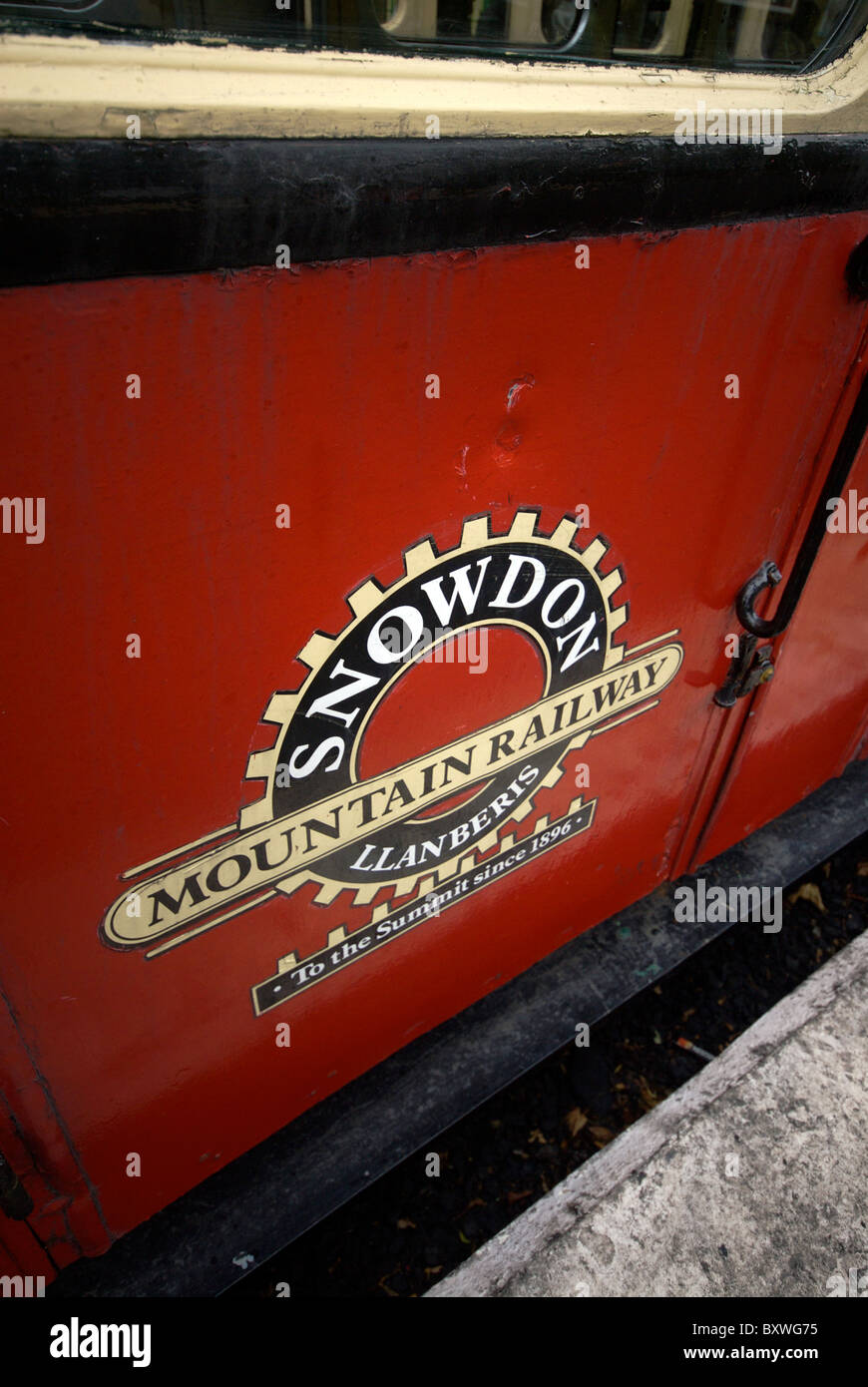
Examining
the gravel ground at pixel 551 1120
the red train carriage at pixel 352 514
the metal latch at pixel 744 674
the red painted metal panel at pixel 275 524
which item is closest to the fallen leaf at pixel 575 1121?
the gravel ground at pixel 551 1120

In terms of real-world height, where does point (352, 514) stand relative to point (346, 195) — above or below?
below

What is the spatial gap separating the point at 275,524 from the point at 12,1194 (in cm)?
103

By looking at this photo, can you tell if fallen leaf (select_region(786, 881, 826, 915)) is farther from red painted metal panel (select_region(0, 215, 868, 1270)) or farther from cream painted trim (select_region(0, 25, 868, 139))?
cream painted trim (select_region(0, 25, 868, 139))

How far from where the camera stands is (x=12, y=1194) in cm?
115

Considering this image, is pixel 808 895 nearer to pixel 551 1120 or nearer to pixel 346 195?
pixel 551 1120

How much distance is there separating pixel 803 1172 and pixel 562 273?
1559 millimetres

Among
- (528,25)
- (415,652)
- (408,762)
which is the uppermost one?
(528,25)

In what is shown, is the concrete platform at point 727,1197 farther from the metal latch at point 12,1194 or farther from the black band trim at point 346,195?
the black band trim at point 346,195

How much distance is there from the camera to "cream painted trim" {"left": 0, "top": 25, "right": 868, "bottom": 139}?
59cm

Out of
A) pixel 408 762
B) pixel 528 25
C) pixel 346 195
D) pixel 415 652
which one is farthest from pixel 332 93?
pixel 408 762

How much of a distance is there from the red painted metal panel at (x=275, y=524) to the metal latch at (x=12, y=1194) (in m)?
0.07

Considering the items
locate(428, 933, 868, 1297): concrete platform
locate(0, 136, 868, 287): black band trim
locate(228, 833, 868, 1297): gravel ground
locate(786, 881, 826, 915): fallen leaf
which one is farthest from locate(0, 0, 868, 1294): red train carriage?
locate(786, 881, 826, 915): fallen leaf

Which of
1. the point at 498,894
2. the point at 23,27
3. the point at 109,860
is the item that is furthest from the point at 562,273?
the point at 498,894

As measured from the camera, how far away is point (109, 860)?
982 mm
